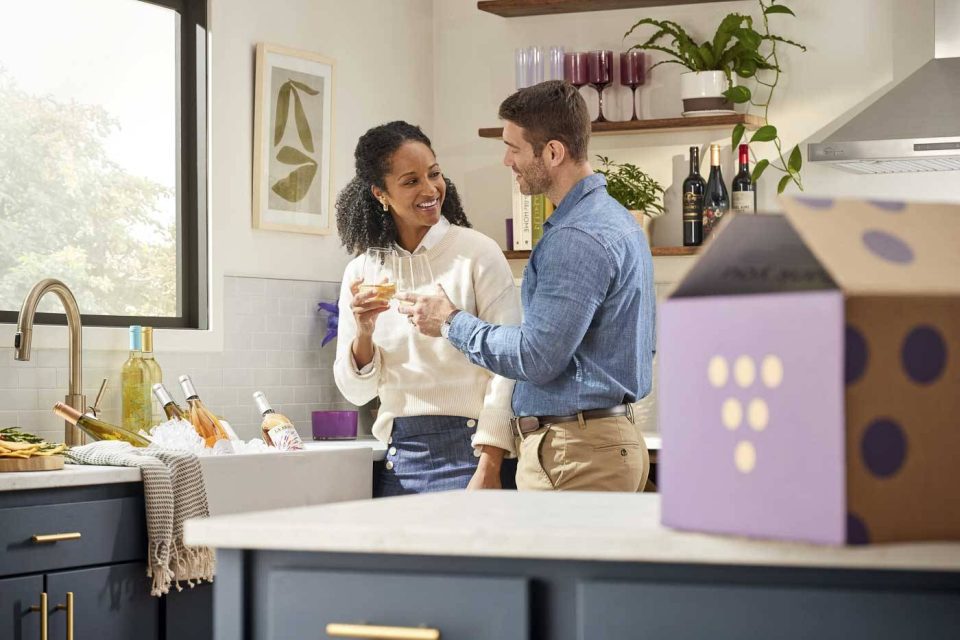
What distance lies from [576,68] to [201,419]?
205 cm

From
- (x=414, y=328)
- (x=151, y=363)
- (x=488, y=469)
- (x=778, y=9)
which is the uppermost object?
(x=778, y=9)

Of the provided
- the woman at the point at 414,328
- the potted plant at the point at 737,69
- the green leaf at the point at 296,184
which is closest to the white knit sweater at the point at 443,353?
the woman at the point at 414,328

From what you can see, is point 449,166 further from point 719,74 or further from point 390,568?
point 390,568

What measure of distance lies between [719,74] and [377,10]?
1331 mm

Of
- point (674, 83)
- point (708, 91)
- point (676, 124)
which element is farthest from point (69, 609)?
point (674, 83)

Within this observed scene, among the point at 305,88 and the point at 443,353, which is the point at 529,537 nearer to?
the point at 443,353

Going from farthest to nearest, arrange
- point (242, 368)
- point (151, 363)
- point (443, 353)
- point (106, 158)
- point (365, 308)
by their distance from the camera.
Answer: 1. point (242, 368)
2. point (106, 158)
3. point (151, 363)
4. point (443, 353)
5. point (365, 308)

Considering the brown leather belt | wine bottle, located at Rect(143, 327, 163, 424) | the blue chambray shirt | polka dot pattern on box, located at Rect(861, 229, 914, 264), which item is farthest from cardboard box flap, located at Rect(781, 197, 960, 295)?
wine bottle, located at Rect(143, 327, 163, 424)

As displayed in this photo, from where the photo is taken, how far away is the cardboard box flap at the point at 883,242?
1038 millimetres

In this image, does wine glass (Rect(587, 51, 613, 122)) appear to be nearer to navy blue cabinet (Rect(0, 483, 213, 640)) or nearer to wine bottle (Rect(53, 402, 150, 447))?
wine bottle (Rect(53, 402, 150, 447))

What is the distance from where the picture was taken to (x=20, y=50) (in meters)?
3.59

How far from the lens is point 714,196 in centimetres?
460

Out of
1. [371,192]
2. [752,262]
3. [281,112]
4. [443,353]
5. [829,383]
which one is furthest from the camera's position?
[281,112]

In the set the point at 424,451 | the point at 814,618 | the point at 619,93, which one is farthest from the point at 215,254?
the point at 814,618
